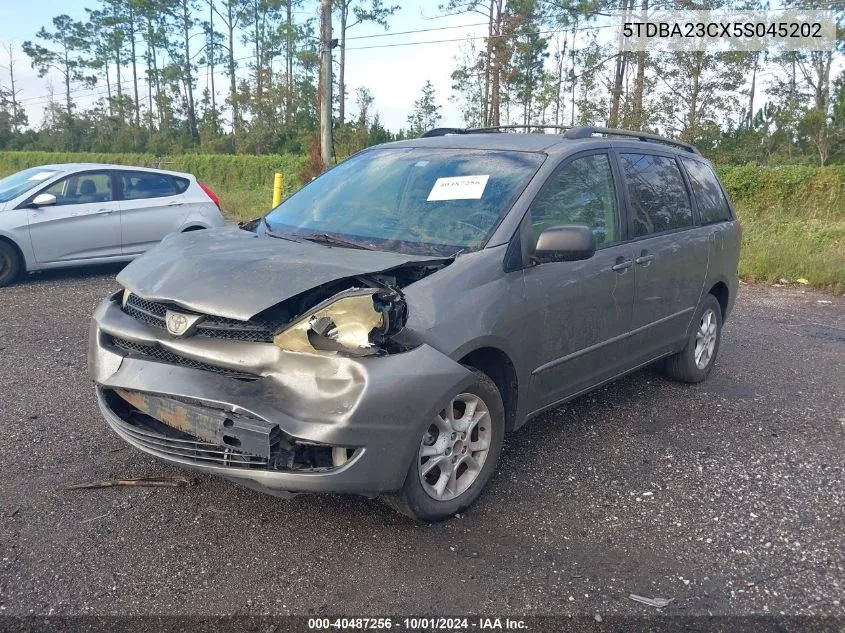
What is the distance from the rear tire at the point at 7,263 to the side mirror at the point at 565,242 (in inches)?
285


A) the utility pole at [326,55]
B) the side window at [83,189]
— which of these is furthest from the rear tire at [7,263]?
the utility pole at [326,55]

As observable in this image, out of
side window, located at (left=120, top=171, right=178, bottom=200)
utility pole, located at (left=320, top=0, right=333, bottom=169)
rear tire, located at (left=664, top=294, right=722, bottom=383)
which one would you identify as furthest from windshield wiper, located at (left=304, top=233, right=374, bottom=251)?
utility pole, located at (left=320, top=0, right=333, bottom=169)

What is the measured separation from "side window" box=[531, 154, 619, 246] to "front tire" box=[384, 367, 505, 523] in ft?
3.06

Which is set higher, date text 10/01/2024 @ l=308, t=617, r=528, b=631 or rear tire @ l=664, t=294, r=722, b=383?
rear tire @ l=664, t=294, r=722, b=383

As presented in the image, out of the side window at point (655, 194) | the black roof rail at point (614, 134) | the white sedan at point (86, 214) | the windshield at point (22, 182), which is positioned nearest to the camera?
the black roof rail at point (614, 134)

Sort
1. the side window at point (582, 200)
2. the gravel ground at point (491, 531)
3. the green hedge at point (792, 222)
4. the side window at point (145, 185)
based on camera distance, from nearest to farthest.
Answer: the gravel ground at point (491, 531), the side window at point (582, 200), the side window at point (145, 185), the green hedge at point (792, 222)

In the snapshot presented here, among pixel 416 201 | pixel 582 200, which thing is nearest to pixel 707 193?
pixel 582 200

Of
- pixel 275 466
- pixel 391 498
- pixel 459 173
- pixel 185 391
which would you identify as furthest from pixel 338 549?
pixel 459 173

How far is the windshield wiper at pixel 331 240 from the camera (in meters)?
3.68

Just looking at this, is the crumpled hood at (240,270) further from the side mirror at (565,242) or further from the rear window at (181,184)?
the rear window at (181,184)

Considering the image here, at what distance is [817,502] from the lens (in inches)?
146

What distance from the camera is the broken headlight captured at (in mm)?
2867

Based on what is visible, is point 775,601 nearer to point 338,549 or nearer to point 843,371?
point 338,549

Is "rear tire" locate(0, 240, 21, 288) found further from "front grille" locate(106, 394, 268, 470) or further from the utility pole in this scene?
the utility pole
